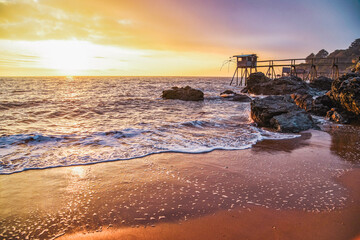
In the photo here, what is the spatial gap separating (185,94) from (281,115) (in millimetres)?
14171

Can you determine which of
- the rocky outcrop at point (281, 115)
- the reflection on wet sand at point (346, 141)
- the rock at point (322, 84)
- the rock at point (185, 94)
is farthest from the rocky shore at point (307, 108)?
the rock at point (322, 84)

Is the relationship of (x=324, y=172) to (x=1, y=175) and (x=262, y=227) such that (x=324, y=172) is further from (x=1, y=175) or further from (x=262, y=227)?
(x=1, y=175)

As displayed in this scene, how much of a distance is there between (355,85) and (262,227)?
10.7 m

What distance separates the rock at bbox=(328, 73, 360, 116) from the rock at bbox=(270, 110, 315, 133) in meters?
2.74

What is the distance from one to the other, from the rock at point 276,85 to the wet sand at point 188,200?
20569 millimetres

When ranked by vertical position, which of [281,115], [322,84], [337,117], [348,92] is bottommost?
[337,117]

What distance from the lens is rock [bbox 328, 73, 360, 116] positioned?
10008 mm

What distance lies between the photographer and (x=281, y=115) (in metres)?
9.65

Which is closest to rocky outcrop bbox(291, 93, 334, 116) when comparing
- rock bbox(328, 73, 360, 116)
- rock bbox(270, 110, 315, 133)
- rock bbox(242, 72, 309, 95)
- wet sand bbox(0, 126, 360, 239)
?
rock bbox(328, 73, 360, 116)

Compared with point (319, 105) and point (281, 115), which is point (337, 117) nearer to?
point (319, 105)

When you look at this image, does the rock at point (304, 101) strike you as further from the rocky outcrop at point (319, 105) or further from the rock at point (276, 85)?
the rock at point (276, 85)

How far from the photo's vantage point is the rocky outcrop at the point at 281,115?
8984 millimetres

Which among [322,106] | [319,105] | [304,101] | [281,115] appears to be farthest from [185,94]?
[281,115]

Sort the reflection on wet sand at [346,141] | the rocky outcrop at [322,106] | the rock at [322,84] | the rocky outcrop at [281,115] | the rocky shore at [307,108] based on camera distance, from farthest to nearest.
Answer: the rock at [322,84] → the rocky outcrop at [322,106] → the rocky shore at [307,108] → the rocky outcrop at [281,115] → the reflection on wet sand at [346,141]
